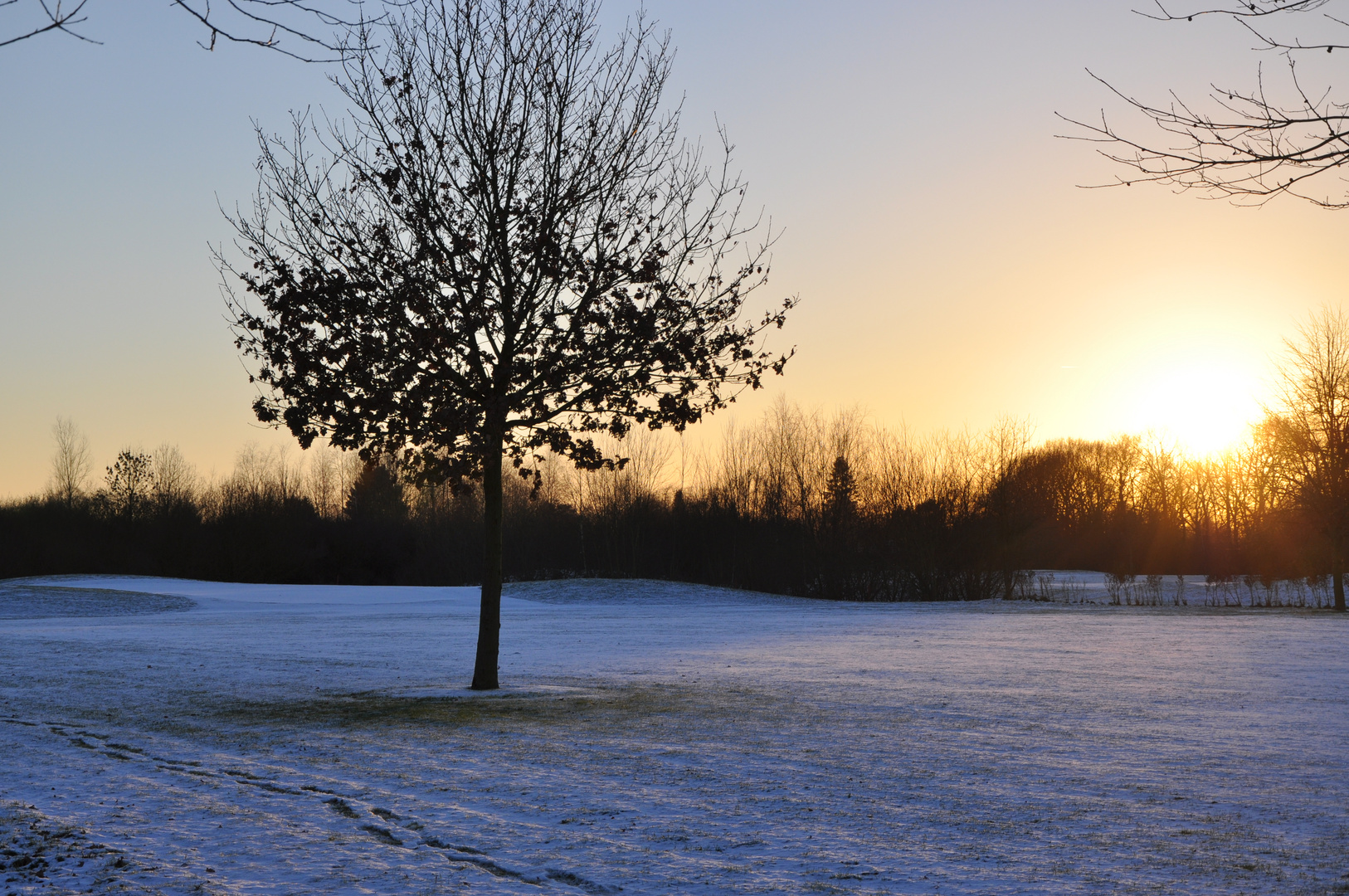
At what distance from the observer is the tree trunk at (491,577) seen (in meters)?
10.0

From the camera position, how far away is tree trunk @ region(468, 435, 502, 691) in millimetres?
10031

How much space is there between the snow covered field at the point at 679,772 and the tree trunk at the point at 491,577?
0.38m

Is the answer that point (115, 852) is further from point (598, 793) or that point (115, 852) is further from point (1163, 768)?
point (1163, 768)

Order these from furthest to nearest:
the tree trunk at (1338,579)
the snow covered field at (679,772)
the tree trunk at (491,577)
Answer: the tree trunk at (1338,579) → the tree trunk at (491,577) → the snow covered field at (679,772)

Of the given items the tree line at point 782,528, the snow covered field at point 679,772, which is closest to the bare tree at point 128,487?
the tree line at point 782,528

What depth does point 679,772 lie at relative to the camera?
6316mm

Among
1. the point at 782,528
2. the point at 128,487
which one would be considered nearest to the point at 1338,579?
the point at 782,528

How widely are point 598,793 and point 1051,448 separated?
69782mm

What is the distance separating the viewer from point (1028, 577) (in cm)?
3572

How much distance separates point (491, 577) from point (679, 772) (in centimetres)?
445

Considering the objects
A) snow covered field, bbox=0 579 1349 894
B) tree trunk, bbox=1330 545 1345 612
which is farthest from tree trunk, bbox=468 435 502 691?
tree trunk, bbox=1330 545 1345 612

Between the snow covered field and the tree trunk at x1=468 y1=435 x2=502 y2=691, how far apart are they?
38 centimetres

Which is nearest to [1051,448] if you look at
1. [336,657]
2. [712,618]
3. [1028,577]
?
[1028,577]

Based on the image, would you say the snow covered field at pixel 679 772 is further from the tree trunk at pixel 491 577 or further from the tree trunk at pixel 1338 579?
the tree trunk at pixel 1338 579
